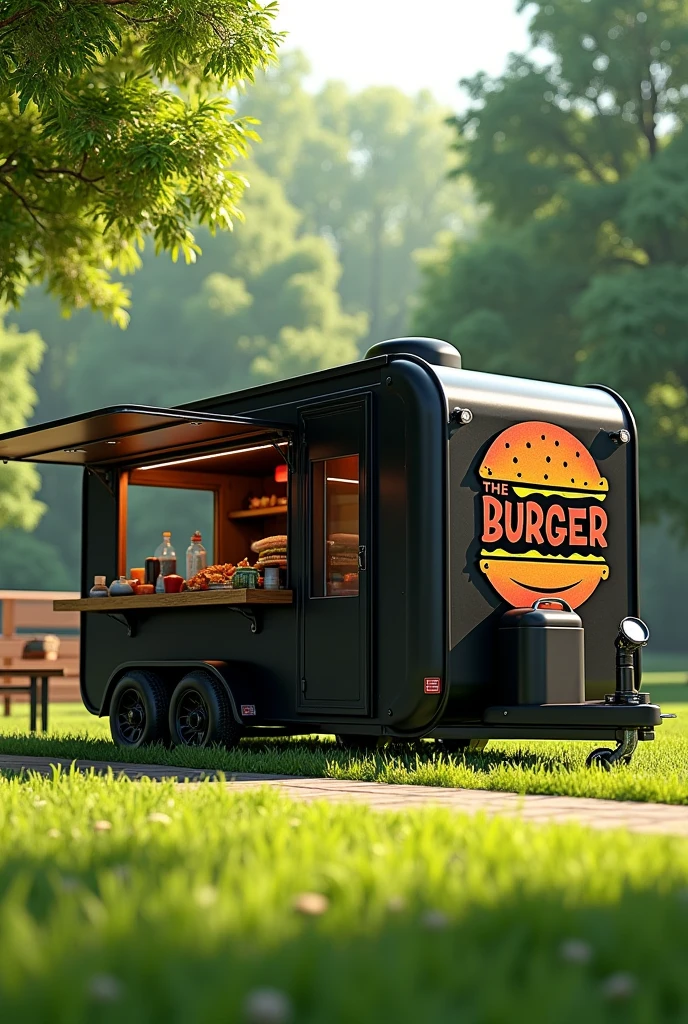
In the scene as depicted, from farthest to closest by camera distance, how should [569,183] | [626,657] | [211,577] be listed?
[569,183] < [211,577] < [626,657]

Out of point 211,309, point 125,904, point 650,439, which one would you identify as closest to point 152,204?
point 125,904

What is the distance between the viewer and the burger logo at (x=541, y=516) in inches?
397

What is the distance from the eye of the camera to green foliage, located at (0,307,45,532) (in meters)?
30.9

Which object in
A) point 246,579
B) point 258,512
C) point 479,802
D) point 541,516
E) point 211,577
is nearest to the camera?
point 479,802

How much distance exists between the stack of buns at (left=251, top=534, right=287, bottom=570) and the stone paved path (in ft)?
7.37

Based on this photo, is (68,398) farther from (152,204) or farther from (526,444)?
(526,444)

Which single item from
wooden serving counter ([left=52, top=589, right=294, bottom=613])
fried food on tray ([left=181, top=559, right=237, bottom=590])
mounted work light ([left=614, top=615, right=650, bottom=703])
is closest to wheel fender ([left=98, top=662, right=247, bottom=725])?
wooden serving counter ([left=52, top=589, right=294, bottom=613])

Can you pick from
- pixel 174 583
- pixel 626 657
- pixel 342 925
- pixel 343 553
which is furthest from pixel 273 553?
pixel 342 925

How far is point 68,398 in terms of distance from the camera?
56812mm

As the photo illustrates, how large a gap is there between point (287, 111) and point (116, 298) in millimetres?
67520

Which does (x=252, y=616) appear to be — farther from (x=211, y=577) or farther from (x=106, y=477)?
(x=106, y=477)

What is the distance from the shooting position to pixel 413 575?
9.70 m

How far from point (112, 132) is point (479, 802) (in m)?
7.88

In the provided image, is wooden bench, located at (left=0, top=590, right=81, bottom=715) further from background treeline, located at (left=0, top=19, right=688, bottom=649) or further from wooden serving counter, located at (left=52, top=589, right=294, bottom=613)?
background treeline, located at (left=0, top=19, right=688, bottom=649)
